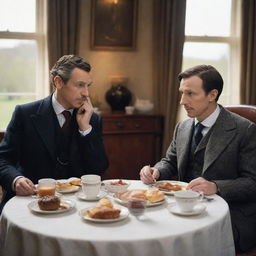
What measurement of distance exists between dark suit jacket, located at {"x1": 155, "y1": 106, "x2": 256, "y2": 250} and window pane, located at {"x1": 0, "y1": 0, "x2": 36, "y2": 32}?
3.17m

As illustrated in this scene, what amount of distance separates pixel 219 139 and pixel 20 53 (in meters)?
3.43

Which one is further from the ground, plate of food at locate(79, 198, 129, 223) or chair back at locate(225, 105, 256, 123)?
chair back at locate(225, 105, 256, 123)

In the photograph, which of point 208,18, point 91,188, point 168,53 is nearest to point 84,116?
point 91,188

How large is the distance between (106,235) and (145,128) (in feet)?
12.0

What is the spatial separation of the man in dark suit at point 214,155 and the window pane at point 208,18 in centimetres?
322

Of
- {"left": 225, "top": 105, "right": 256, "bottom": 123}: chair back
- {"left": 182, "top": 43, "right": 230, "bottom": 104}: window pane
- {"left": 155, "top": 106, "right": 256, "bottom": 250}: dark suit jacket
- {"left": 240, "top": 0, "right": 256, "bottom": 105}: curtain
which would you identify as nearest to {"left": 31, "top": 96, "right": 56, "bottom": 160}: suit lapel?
{"left": 155, "top": 106, "right": 256, "bottom": 250}: dark suit jacket

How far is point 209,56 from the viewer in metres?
5.99

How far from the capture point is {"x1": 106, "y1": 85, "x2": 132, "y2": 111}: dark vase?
5.40 meters

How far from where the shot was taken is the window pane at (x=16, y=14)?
5215 mm

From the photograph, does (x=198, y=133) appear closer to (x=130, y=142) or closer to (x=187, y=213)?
(x=187, y=213)

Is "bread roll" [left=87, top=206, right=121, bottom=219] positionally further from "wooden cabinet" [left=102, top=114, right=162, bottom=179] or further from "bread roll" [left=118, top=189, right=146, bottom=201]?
"wooden cabinet" [left=102, top=114, right=162, bottom=179]

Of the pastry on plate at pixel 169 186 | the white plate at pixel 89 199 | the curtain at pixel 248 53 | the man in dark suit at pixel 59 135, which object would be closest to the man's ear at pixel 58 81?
the man in dark suit at pixel 59 135

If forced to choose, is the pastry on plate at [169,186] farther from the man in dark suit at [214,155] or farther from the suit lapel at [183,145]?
the suit lapel at [183,145]

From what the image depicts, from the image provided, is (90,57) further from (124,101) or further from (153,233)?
(153,233)
